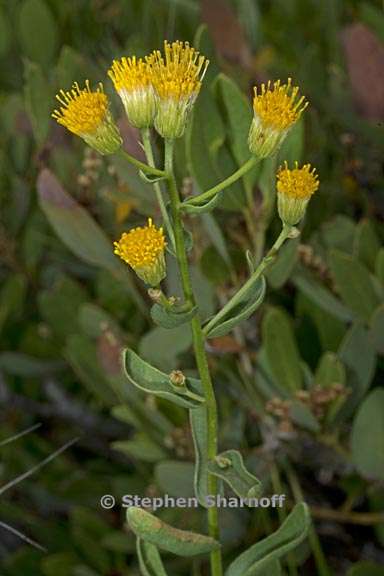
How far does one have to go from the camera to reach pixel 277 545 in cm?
91

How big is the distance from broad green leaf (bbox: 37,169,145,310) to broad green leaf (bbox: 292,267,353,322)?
219 millimetres

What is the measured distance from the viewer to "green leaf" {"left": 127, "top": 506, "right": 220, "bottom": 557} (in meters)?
0.87

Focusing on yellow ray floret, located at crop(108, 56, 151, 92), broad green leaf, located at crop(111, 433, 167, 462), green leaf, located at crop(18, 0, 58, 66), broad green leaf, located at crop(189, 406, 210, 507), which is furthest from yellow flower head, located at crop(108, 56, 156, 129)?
green leaf, located at crop(18, 0, 58, 66)

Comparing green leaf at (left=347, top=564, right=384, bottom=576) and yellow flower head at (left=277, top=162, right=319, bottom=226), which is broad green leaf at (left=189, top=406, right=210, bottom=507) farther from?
green leaf at (left=347, top=564, right=384, bottom=576)

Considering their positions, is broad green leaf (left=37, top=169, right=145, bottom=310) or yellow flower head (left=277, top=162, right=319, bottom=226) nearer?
yellow flower head (left=277, top=162, right=319, bottom=226)

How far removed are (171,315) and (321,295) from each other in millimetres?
505

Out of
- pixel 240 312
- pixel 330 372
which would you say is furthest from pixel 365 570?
pixel 240 312

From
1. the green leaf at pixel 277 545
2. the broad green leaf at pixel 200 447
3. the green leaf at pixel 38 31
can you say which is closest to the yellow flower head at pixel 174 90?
the broad green leaf at pixel 200 447

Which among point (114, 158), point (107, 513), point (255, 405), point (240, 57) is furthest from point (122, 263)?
point (240, 57)

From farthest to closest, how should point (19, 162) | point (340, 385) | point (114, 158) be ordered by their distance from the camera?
1. point (19, 162)
2. point (114, 158)
3. point (340, 385)

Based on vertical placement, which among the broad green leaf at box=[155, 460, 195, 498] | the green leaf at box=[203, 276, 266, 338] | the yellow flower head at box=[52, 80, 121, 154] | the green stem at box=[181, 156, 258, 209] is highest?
the yellow flower head at box=[52, 80, 121, 154]

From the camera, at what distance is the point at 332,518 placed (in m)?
1.35

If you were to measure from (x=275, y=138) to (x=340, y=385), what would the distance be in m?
0.45

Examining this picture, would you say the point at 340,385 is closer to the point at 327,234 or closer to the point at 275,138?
the point at 327,234
